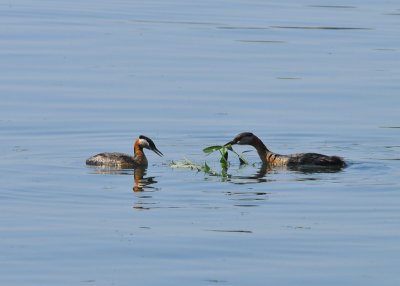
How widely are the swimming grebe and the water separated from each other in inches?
10.0

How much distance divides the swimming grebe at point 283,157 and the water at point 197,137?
0.25 meters

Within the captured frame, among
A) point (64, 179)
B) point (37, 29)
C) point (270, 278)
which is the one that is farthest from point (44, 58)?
point (270, 278)

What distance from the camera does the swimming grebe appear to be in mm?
19375

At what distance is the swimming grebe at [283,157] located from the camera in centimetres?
1938

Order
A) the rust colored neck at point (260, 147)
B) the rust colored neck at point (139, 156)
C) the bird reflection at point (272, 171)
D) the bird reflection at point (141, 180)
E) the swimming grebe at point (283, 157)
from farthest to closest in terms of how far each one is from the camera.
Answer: the rust colored neck at point (260, 147) → the rust colored neck at point (139, 156) → the swimming grebe at point (283, 157) → the bird reflection at point (272, 171) → the bird reflection at point (141, 180)

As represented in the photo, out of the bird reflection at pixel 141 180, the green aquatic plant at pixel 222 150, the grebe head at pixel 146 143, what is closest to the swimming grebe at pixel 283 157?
the green aquatic plant at pixel 222 150

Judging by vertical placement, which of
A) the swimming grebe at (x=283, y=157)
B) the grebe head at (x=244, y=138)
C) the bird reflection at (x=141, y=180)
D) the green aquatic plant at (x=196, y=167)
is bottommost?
the bird reflection at (x=141, y=180)

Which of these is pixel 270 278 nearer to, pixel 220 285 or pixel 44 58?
pixel 220 285

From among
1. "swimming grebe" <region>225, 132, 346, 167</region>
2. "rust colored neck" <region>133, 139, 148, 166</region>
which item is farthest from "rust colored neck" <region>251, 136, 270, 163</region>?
"rust colored neck" <region>133, 139, 148, 166</region>

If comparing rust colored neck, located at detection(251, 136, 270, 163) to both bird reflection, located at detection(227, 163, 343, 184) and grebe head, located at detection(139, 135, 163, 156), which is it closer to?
bird reflection, located at detection(227, 163, 343, 184)

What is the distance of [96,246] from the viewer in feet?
46.2

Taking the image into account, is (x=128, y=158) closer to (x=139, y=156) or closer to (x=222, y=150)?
(x=139, y=156)

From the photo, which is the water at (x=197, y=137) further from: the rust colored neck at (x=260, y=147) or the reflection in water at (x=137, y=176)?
the rust colored neck at (x=260, y=147)

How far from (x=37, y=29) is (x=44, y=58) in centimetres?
430
